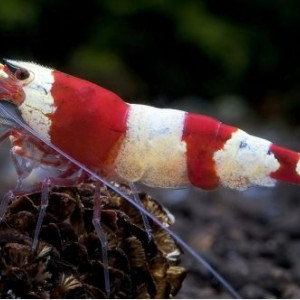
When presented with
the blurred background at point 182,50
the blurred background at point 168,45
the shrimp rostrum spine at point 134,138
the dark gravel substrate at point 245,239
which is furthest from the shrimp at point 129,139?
the blurred background at point 168,45

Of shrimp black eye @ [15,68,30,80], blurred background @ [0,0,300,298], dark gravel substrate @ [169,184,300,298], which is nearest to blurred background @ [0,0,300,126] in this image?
blurred background @ [0,0,300,298]

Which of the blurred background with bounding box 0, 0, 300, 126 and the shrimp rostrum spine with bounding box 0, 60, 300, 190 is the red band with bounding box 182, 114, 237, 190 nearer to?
the shrimp rostrum spine with bounding box 0, 60, 300, 190

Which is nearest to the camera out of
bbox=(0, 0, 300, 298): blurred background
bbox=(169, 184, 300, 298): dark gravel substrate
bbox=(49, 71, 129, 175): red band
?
bbox=(49, 71, 129, 175): red band

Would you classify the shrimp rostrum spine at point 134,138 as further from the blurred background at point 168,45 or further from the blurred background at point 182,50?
the blurred background at point 168,45

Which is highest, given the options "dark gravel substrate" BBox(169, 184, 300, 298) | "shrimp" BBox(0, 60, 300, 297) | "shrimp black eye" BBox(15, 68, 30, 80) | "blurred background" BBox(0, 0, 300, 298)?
"blurred background" BBox(0, 0, 300, 298)

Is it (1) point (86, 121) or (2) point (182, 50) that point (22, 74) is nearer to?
(1) point (86, 121)

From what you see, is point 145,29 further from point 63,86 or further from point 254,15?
point 63,86
